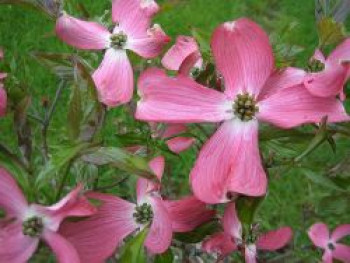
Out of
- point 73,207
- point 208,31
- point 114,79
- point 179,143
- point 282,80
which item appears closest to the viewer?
point 73,207

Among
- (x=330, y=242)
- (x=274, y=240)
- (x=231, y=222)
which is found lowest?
(x=330, y=242)

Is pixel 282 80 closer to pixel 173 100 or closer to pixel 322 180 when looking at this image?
pixel 173 100

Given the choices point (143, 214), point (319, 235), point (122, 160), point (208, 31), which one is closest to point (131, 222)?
point (143, 214)

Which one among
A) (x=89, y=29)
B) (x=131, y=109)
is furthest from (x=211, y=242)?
(x=89, y=29)

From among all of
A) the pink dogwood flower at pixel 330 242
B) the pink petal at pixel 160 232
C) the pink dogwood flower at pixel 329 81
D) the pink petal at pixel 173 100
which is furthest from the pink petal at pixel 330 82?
the pink dogwood flower at pixel 330 242

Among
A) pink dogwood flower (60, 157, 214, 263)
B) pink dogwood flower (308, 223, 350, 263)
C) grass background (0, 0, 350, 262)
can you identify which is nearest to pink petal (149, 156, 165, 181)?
pink dogwood flower (60, 157, 214, 263)

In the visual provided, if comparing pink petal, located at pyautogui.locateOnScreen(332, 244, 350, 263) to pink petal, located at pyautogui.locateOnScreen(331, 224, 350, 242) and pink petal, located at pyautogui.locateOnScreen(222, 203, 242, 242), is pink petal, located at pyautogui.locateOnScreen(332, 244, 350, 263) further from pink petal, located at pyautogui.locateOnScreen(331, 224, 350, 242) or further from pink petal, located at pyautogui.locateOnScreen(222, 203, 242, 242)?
pink petal, located at pyautogui.locateOnScreen(222, 203, 242, 242)
